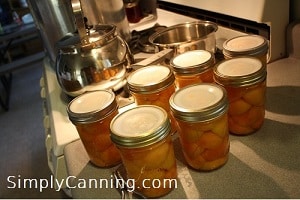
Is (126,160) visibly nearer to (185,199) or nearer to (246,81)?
(185,199)

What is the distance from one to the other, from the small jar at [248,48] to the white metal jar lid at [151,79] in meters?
0.12

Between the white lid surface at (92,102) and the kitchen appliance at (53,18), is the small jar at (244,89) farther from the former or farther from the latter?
the kitchen appliance at (53,18)

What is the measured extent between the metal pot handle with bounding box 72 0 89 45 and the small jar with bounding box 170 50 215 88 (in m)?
0.22

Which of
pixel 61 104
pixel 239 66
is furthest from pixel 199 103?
pixel 61 104

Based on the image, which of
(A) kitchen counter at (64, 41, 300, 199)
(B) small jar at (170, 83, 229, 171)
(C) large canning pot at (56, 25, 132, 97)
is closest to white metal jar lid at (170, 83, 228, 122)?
(B) small jar at (170, 83, 229, 171)

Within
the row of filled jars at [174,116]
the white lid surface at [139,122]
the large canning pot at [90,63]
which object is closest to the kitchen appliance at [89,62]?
the large canning pot at [90,63]

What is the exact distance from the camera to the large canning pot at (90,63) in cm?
65

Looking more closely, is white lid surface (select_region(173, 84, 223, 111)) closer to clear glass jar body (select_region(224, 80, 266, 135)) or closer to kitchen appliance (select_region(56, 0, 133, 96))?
clear glass jar body (select_region(224, 80, 266, 135))

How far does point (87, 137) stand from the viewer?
1.61 feet

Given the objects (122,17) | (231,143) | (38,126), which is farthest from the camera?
(38,126)

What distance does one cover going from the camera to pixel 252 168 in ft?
1.46

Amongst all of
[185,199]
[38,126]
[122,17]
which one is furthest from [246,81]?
[38,126]

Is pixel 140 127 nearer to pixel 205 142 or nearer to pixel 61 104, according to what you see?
pixel 205 142

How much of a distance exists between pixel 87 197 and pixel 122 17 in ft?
Result: 2.15
